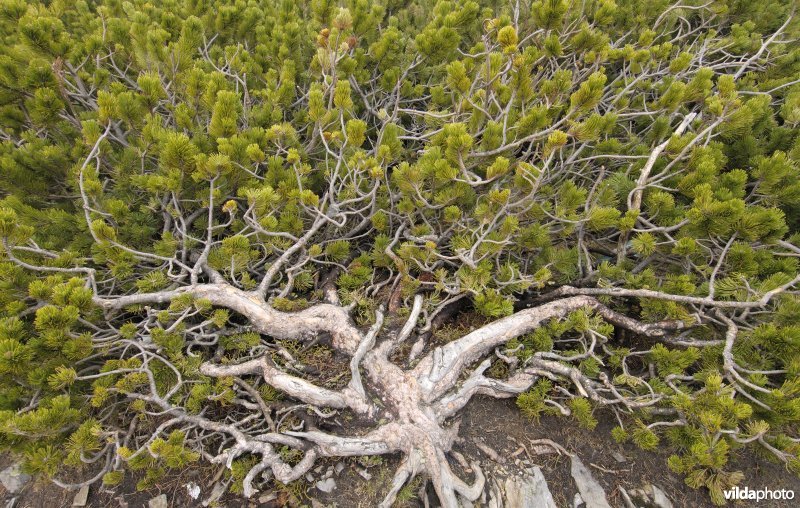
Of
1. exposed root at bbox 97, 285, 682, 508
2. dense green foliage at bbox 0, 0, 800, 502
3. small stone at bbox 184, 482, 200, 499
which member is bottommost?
small stone at bbox 184, 482, 200, 499

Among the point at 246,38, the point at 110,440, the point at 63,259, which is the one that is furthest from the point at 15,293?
the point at 246,38

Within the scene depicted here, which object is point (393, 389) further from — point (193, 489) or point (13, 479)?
point (13, 479)

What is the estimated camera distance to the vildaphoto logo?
7.55 feet

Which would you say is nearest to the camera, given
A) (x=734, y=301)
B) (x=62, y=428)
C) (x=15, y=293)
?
(x=62, y=428)

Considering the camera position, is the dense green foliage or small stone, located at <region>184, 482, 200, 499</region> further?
small stone, located at <region>184, 482, 200, 499</region>

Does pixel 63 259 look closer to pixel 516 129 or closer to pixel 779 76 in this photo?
pixel 516 129

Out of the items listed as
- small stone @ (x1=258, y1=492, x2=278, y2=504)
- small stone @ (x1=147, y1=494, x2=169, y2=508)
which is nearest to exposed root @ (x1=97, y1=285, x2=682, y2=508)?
small stone @ (x1=258, y1=492, x2=278, y2=504)

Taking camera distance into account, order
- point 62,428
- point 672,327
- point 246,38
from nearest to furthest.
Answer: point 62,428
point 672,327
point 246,38

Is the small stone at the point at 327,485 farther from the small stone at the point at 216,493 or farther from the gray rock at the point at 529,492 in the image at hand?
the gray rock at the point at 529,492

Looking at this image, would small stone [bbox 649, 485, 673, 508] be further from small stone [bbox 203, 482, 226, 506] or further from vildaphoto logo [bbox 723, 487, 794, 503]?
small stone [bbox 203, 482, 226, 506]

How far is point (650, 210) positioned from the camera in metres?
2.86

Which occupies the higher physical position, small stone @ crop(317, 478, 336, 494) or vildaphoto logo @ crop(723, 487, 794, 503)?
small stone @ crop(317, 478, 336, 494)

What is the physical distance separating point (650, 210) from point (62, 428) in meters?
3.98

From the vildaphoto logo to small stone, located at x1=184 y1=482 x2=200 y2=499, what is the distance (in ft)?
10.3
